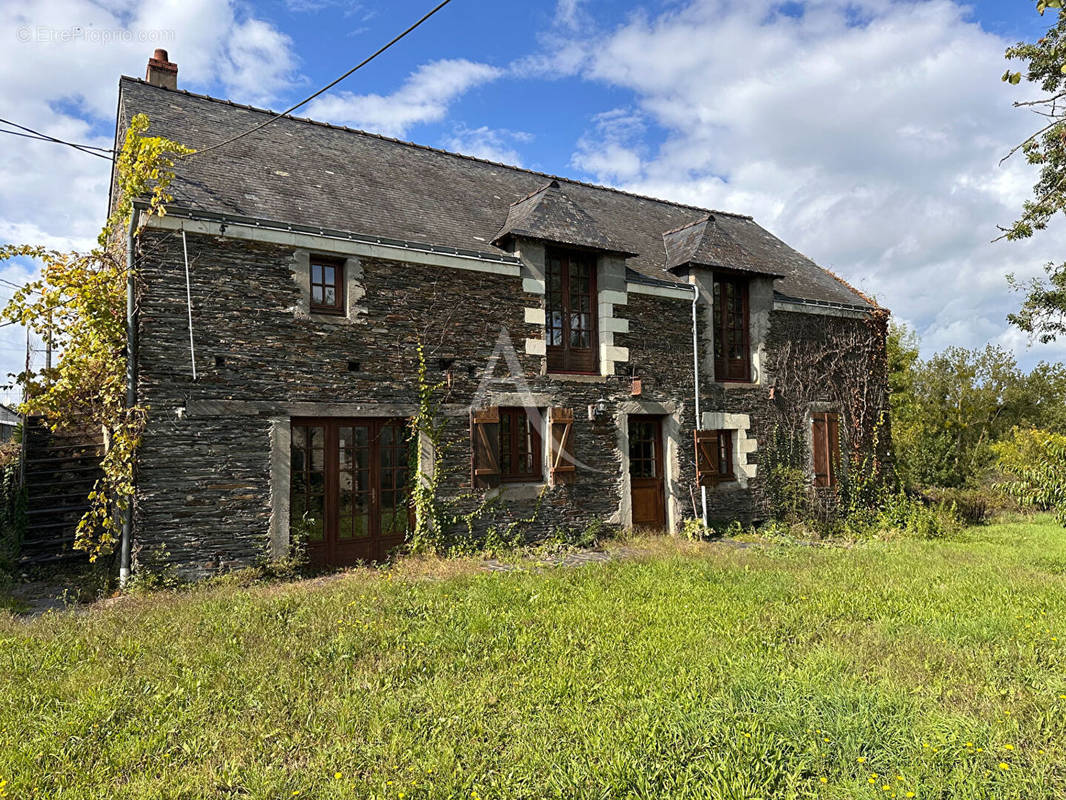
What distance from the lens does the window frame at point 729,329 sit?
40.4ft

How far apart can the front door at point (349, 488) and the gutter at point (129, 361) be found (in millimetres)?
1788

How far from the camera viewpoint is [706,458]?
11555 millimetres

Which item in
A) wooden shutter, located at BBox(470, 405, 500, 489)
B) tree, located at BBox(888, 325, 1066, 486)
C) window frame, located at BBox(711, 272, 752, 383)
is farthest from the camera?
tree, located at BBox(888, 325, 1066, 486)

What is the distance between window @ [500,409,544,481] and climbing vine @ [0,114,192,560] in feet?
16.1

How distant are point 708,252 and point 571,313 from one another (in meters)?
3.28

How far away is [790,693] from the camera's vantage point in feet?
13.8

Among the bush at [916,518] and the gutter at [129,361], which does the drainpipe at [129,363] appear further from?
the bush at [916,518]

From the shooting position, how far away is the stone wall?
24.7 ft

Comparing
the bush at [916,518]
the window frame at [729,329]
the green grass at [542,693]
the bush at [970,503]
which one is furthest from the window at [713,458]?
the bush at [970,503]

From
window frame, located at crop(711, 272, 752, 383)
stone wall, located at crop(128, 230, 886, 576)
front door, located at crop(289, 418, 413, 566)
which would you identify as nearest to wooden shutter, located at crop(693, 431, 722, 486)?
stone wall, located at crop(128, 230, 886, 576)

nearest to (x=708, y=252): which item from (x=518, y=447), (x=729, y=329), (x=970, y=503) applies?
(x=729, y=329)

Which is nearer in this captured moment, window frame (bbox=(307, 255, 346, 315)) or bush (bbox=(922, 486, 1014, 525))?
window frame (bbox=(307, 255, 346, 315))

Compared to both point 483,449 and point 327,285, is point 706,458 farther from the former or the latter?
point 327,285

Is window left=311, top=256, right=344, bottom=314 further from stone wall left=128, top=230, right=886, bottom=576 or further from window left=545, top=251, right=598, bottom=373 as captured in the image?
window left=545, top=251, right=598, bottom=373
